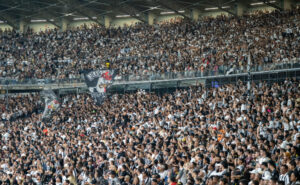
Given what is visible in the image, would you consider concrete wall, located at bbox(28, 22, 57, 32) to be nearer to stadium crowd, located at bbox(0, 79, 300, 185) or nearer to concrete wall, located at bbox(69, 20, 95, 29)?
concrete wall, located at bbox(69, 20, 95, 29)

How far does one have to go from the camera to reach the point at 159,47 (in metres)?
32.1

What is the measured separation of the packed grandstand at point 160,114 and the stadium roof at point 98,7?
6.23ft

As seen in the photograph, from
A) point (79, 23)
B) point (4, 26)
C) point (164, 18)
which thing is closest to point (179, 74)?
point (164, 18)

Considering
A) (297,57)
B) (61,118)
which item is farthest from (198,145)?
(61,118)

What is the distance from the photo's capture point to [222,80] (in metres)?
24.8

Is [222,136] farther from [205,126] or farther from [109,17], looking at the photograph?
[109,17]

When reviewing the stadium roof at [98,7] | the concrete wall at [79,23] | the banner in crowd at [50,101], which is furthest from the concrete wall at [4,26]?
the banner in crowd at [50,101]

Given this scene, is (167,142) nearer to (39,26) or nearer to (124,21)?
(124,21)

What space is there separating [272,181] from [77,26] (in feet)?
129

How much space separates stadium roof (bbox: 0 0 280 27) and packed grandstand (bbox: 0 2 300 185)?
74.7 inches

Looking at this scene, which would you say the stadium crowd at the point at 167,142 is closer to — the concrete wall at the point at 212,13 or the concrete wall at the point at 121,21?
the concrete wall at the point at 212,13

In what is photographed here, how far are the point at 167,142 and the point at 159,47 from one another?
18948mm

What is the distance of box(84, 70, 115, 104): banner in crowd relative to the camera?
22889 mm

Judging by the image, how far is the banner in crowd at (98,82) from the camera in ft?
75.1
